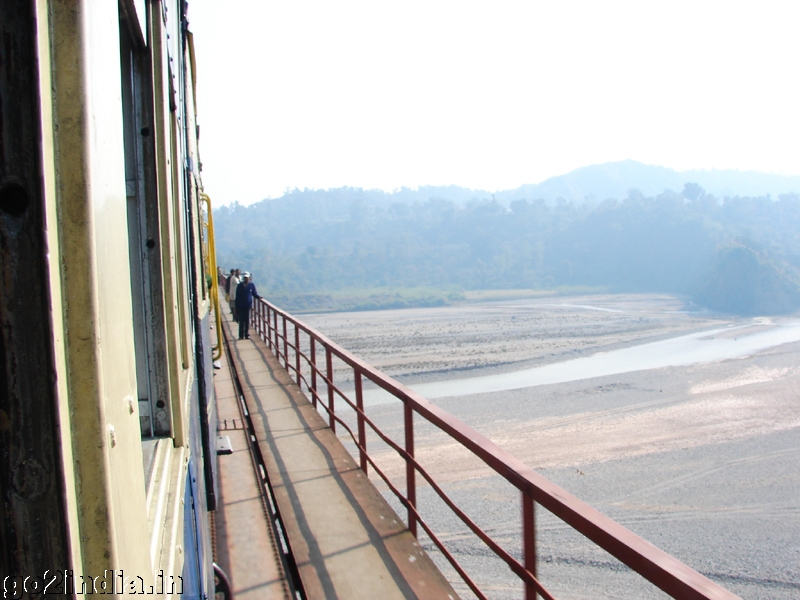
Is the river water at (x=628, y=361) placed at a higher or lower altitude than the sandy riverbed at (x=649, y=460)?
lower

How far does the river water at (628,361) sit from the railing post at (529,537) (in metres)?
19.8

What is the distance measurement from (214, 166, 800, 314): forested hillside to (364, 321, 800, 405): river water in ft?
139

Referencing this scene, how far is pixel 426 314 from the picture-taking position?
244 ft

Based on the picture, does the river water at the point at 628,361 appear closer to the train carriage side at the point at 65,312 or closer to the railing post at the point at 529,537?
the railing post at the point at 529,537

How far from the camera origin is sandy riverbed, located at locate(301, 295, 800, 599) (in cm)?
975

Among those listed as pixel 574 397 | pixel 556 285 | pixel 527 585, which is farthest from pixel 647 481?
pixel 556 285

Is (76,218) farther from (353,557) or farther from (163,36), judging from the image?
(353,557)

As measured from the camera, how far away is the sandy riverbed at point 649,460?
32.0ft

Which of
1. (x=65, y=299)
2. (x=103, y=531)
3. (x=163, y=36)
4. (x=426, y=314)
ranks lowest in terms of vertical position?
(x=426, y=314)

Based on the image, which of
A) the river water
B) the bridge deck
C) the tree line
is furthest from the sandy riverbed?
the tree line

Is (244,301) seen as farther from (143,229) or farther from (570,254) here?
(570,254)

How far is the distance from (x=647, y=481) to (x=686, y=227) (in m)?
125

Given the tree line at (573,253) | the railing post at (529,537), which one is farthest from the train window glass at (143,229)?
the tree line at (573,253)
